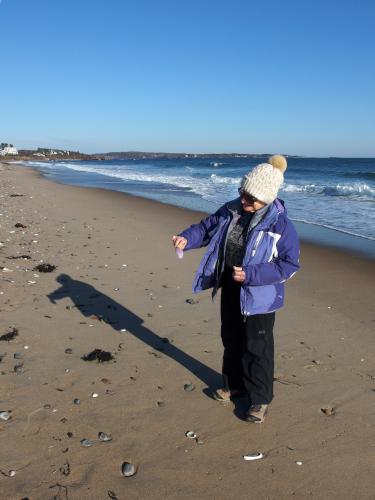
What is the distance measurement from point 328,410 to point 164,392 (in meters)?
1.35

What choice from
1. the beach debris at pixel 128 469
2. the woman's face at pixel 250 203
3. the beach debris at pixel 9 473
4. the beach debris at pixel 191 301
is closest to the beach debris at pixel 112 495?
the beach debris at pixel 128 469

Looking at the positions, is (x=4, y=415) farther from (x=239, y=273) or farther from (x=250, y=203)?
(x=250, y=203)

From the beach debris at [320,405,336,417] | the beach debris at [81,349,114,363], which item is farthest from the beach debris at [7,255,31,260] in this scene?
the beach debris at [320,405,336,417]

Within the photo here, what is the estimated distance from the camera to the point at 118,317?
5.39 m

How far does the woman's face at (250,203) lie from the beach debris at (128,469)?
189 centimetres

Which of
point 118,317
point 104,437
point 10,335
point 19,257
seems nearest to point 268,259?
point 104,437

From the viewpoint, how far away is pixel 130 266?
24.8ft

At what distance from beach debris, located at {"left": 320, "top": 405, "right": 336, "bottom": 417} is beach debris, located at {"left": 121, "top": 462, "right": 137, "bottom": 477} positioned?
1576 mm

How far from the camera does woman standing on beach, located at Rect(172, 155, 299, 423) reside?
9.97 feet

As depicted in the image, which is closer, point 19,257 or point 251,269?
point 251,269

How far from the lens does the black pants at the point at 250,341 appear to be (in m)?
3.30

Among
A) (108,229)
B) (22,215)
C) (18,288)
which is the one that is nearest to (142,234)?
(108,229)

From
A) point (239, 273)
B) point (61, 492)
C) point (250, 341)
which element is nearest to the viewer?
point (61, 492)

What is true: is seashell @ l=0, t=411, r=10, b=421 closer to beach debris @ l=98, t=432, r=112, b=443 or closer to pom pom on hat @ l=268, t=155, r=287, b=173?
beach debris @ l=98, t=432, r=112, b=443
